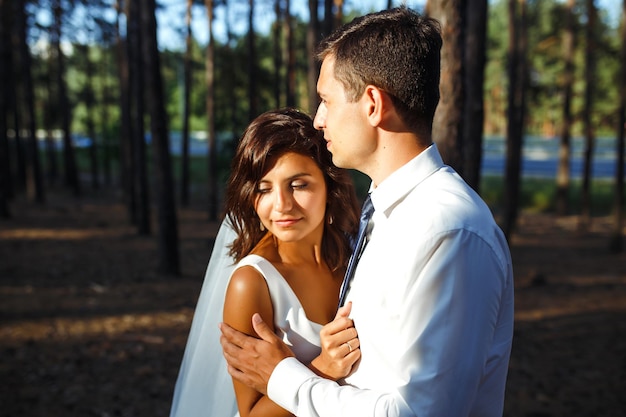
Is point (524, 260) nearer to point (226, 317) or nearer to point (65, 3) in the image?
point (226, 317)

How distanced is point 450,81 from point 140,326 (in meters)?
5.82

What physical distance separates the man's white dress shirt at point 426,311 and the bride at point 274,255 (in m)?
0.25

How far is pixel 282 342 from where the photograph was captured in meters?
2.03

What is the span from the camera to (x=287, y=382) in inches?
72.8

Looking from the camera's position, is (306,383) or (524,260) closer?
(306,383)

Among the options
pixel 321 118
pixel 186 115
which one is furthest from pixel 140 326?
pixel 186 115

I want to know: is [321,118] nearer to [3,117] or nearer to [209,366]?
[209,366]

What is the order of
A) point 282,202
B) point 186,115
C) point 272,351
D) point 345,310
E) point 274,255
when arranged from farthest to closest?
point 186,115 → point 274,255 → point 282,202 → point 272,351 → point 345,310

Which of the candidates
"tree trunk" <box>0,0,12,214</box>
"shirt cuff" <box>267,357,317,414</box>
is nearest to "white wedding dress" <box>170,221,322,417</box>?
"shirt cuff" <box>267,357,317,414</box>

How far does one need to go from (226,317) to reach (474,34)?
18.5 ft

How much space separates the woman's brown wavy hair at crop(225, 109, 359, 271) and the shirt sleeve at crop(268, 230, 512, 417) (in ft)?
2.98

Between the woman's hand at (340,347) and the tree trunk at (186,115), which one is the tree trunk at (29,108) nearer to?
the tree trunk at (186,115)

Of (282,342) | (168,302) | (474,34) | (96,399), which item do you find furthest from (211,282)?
(168,302)

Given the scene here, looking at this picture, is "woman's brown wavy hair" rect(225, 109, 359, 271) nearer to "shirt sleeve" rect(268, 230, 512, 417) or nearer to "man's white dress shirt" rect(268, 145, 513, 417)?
"man's white dress shirt" rect(268, 145, 513, 417)
